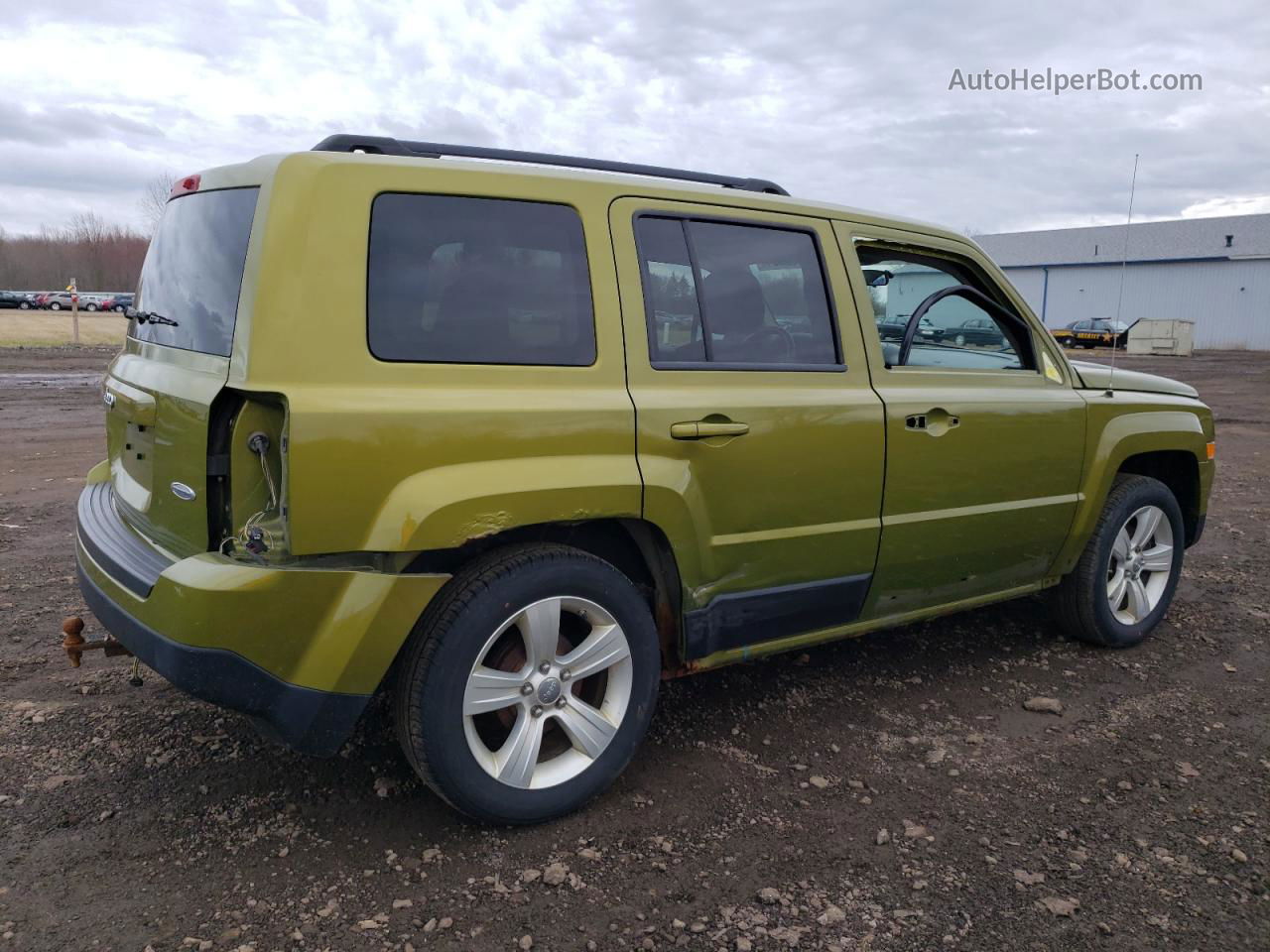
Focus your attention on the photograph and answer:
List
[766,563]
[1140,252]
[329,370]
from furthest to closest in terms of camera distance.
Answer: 1. [1140,252]
2. [766,563]
3. [329,370]

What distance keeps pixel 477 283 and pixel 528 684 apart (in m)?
1.18

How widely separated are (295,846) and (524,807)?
26.0 inches

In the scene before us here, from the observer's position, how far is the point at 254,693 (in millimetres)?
2586

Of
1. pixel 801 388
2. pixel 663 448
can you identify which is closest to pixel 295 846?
pixel 663 448

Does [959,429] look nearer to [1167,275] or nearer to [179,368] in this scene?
[179,368]

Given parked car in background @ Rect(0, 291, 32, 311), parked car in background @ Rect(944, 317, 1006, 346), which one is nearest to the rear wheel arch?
parked car in background @ Rect(944, 317, 1006, 346)

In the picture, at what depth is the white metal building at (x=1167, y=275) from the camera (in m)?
45.9

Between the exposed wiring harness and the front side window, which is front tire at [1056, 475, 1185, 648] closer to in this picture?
the front side window

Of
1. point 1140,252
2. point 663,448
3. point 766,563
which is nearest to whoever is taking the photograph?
point 663,448

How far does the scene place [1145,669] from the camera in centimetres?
448

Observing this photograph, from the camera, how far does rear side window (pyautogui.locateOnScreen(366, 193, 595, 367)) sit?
2.70 m

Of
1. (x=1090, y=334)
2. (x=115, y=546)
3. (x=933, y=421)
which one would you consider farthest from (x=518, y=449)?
(x=1090, y=334)

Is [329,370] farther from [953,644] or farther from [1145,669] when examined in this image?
[1145,669]

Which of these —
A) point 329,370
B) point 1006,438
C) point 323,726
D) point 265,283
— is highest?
point 265,283
